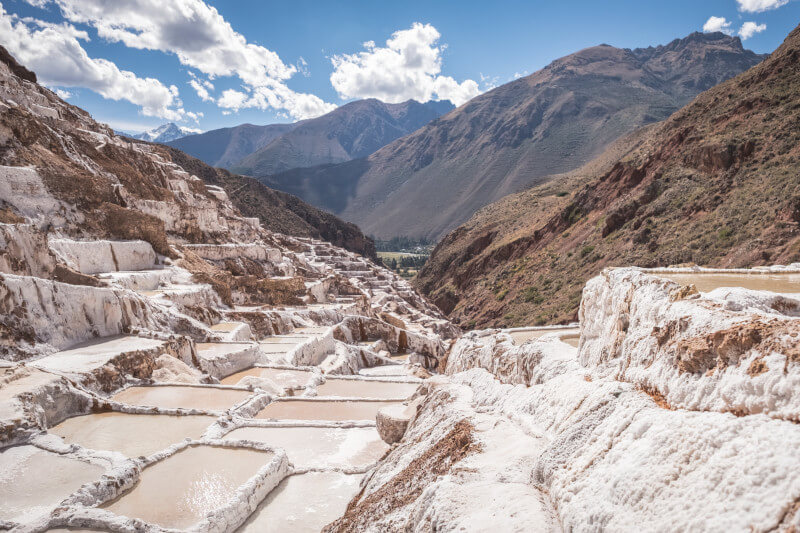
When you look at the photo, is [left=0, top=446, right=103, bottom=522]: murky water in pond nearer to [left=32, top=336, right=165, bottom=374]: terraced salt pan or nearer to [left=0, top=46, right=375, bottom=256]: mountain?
[left=32, top=336, right=165, bottom=374]: terraced salt pan

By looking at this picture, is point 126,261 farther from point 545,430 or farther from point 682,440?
point 682,440

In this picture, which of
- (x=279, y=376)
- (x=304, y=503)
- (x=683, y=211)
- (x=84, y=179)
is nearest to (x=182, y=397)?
(x=279, y=376)

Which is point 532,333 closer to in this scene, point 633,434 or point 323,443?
point 323,443

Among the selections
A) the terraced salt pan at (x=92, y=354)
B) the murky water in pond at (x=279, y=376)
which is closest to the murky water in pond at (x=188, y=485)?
the terraced salt pan at (x=92, y=354)

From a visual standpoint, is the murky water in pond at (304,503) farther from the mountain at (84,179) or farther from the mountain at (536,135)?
the mountain at (536,135)

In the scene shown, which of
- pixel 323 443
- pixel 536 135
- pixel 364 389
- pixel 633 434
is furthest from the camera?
pixel 536 135
